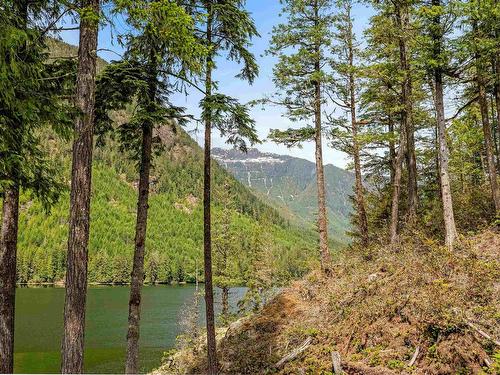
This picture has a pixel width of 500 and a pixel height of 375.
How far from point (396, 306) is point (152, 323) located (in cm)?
4411

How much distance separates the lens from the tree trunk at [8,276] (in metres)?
8.04

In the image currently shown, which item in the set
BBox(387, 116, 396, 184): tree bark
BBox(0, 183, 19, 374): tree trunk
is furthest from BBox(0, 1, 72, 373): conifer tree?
BBox(387, 116, 396, 184): tree bark

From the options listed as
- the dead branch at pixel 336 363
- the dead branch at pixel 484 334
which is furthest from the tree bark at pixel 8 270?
the dead branch at pixel 484 334

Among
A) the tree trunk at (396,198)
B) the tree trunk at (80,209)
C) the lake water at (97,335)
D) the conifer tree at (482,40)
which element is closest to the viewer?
the tree trunk at (80,209)

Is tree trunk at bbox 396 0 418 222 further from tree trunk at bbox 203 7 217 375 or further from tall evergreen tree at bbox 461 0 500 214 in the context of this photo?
tree trunk at bbox 203 7 217 375

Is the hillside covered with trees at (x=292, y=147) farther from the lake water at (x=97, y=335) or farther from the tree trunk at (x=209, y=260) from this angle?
the lake water at (x=97, y=335)

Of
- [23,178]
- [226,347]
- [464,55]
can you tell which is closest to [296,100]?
[464,55]

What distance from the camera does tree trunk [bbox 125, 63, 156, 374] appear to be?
1070cm

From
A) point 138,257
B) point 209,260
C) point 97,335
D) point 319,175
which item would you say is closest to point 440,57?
point 319,175

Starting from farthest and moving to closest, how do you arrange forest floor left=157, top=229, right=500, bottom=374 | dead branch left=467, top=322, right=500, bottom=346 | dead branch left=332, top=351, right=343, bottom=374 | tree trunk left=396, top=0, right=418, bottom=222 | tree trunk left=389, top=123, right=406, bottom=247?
tree trunk left=389, top=123, right=406, bottom=247 → tree trunk left=396, top=0, right=418, bottom=222 → dead branch left=332, top=351, right=343, bottom=374 → forest floor left=157, top=229, right=500, bottom=374 → dead branch left=467, top=322, right=500, bottom=346

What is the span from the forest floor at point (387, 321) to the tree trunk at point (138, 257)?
9.47 feet

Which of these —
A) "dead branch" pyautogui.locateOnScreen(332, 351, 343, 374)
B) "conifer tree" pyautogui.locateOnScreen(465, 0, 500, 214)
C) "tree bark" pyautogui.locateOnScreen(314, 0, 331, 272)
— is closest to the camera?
"dead branch" pyautogui.locateOnScreen(332, 351, 343, 374)

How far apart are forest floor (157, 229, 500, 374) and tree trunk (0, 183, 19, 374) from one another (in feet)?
19.7

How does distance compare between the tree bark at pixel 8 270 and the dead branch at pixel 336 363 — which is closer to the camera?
the tree bark at pixel 8 270
